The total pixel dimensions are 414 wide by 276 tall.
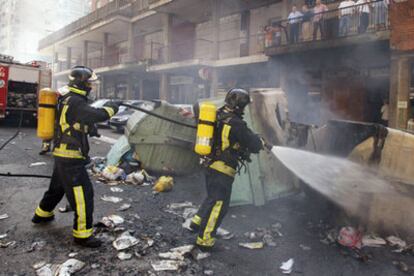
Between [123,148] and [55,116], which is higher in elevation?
[55,116]

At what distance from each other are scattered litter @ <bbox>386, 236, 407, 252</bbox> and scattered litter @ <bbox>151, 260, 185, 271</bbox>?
7.37ft

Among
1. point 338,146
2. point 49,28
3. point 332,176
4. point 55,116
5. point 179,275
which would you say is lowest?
point 179,275

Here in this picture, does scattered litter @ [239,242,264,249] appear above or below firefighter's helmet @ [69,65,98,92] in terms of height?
below

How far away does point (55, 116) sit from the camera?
3414 millimetres

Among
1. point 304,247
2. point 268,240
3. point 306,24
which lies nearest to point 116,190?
point 268,240

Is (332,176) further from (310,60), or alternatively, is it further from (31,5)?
(31,5)

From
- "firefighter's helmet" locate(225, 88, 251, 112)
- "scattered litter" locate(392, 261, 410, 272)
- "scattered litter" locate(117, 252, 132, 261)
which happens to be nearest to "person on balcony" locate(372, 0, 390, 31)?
"firefighter's helmet" locate(225, 88, 251, 112)

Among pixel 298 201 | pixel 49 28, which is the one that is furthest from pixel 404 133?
pixel 49 28

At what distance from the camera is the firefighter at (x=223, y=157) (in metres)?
3.12

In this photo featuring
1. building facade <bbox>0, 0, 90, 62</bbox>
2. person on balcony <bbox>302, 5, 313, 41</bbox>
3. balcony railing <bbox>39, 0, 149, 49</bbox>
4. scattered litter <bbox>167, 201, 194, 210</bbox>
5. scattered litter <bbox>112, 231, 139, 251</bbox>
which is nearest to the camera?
scattered litter <bbox>112, 231, 139, 251</bbox>

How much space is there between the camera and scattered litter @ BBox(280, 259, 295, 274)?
2.86 meters

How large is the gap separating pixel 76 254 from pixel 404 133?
12.0 feet

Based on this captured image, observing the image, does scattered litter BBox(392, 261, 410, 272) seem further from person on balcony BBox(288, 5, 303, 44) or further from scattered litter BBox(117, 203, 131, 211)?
person on balcony BBox(288, 5, 303, 44)

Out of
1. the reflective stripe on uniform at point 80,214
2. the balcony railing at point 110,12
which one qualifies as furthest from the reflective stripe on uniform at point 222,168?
the balcony railing at point 110,12
